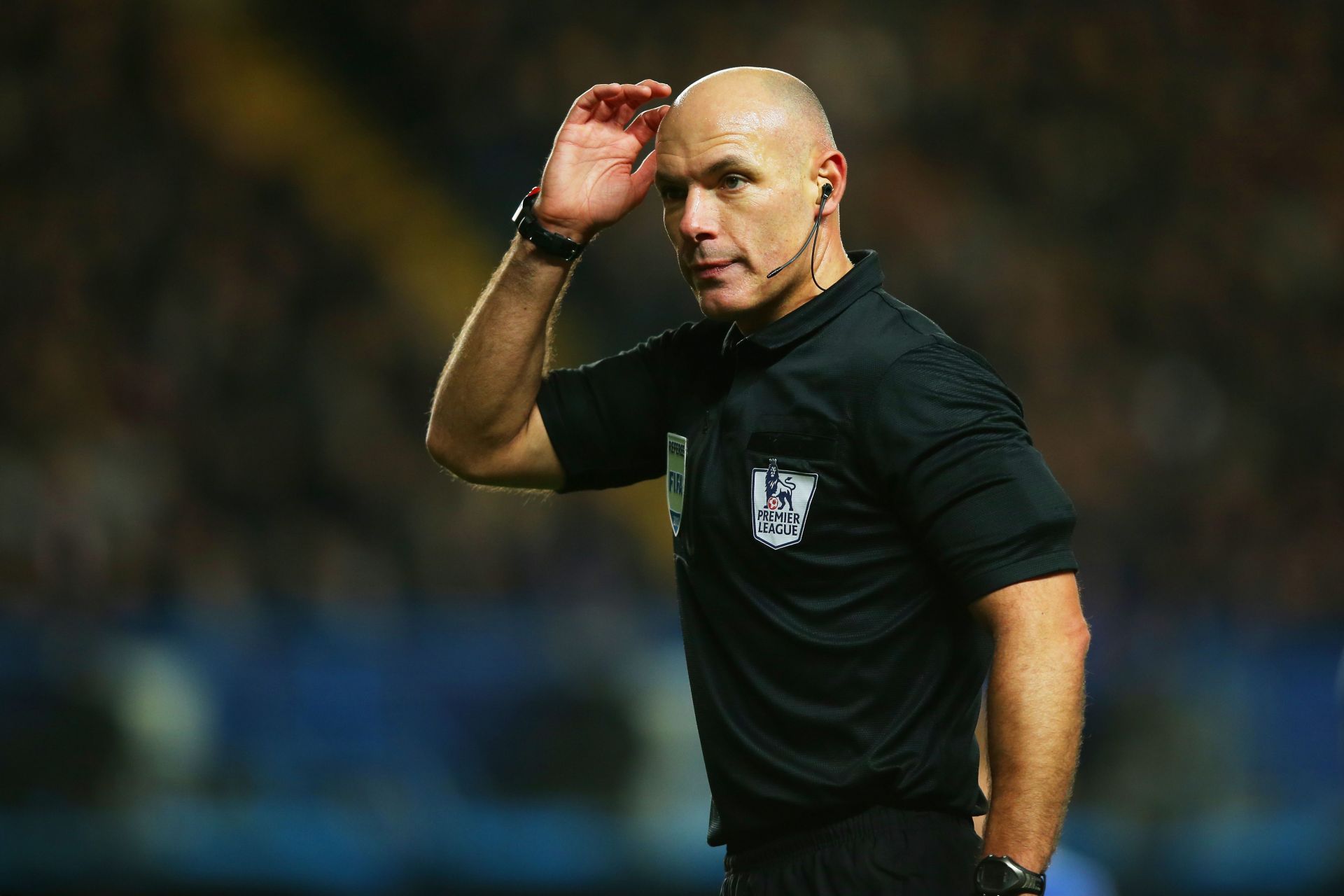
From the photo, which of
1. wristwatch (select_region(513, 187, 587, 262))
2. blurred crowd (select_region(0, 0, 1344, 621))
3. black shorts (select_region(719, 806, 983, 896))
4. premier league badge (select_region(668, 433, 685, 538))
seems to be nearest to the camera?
black shorts (select_region(719, 806, 983, 896))

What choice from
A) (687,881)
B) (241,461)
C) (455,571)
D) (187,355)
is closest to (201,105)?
(187,355)

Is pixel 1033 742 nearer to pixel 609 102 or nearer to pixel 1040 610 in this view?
pixel 1040 610

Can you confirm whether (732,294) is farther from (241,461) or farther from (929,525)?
(241,461)

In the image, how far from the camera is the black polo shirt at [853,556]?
93.4 inches

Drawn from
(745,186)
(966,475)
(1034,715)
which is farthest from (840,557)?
(745,186)

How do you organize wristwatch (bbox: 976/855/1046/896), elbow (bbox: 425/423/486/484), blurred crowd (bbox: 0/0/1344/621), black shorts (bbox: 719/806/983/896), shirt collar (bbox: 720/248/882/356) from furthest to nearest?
blurred crowd (bbox: 0/0/1344/621)
elbow (bbox: 425/423/486/484)
shirt collar (bbox: 720/248/882/356)
black shorts (bbox: 719/806/983/896)
wristwatch (bbox: 976/855/1046/896)

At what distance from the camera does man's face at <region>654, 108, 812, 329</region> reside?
8.63ft

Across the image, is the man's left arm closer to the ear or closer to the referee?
the referee

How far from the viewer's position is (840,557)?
8.15 ft

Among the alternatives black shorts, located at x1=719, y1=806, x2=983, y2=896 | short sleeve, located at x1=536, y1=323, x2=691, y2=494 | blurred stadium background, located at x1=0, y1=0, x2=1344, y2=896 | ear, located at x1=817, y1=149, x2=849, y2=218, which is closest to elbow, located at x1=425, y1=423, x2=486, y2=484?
short sleeve, located at x1=536, y1=323, x2=691, y2=494

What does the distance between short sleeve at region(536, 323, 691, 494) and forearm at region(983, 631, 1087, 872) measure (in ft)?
2.89

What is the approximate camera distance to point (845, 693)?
8.13 ft

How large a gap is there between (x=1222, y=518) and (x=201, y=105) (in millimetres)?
6417

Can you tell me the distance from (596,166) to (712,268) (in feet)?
1.39
